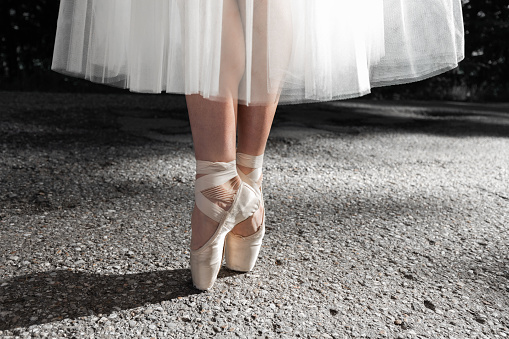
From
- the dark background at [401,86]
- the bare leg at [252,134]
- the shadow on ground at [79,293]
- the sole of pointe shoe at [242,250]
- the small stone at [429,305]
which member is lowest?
the small stone at [429,305]

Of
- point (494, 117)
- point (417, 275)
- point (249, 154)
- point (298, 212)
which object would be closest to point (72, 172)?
point (298, 212)

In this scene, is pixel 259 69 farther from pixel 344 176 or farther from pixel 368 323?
pixel 344 176

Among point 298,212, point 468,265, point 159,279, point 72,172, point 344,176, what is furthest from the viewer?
point 344,176

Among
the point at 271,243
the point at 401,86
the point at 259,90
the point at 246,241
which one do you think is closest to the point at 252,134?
the point at 259,90

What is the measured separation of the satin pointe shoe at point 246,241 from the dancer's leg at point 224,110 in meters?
0.10

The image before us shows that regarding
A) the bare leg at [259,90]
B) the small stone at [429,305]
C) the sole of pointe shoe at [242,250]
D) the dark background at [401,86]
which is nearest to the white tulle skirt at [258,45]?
the bare leg at [259,90]

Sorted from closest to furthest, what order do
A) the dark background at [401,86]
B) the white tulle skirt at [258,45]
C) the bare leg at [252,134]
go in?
the white tulle skirt at [258,45]
the bare leg at [252,134]
the dark background at [401,86]

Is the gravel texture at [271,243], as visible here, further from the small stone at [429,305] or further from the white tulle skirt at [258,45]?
the white tulle skirt at [258,45]

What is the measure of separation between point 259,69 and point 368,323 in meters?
0.49

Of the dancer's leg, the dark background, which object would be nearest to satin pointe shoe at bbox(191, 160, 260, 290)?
the dancer's leg

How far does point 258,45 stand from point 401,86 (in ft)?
18.1

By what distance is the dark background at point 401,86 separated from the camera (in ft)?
14.9

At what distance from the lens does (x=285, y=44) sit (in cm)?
83

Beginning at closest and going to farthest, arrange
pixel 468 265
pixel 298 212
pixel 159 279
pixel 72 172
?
pixel 159 279, pixel 468 265, pixel 298 212, pixel 72 172
